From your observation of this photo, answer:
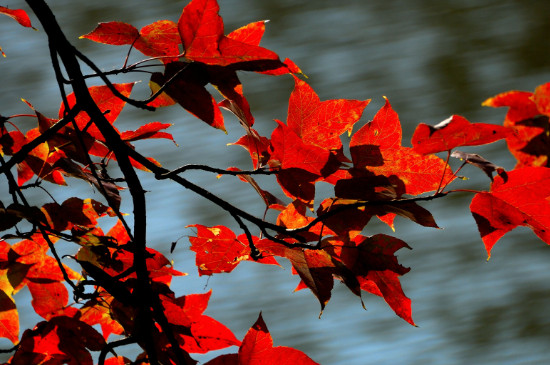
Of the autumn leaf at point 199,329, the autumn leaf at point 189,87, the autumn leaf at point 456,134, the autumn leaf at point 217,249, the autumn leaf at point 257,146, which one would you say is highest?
the autumn leaf at point 189,87

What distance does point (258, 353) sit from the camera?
604 mm

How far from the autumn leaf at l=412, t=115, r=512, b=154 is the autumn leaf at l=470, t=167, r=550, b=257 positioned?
0.04 m

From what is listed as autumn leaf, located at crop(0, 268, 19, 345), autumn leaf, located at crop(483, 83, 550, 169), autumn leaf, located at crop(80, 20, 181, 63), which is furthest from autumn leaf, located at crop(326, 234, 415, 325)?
autumn leaf, located at crop(0, 268, 19, 345)

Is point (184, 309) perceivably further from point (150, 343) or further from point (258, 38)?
point (258, 38)

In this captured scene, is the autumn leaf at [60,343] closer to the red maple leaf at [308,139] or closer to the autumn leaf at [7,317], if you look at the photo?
the autumn leaf at [7,317]

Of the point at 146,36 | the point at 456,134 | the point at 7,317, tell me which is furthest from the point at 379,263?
the point at 7,317

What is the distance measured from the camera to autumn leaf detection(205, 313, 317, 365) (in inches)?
23.6

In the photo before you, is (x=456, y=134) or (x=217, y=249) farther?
(x=217, y=249)

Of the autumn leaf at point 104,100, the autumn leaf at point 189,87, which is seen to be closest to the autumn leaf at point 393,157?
the autumn leaf at point 189,87

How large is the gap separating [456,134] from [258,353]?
26 centimetres

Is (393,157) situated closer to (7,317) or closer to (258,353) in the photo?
(258,353)

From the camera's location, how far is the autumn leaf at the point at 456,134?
50 cm

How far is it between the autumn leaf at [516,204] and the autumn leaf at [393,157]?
4cm

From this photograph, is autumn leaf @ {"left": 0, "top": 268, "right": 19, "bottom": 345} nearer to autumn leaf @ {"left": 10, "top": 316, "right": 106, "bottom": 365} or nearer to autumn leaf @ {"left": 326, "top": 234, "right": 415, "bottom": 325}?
autumn leaf @ {"left": 10, "top": 316, "right": 106, "bottom": 365}
